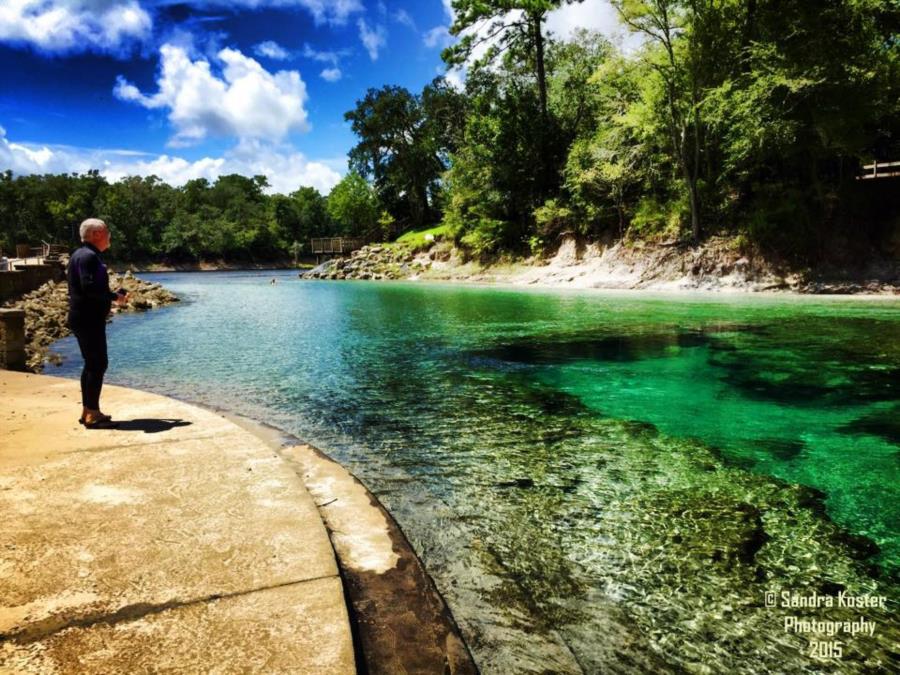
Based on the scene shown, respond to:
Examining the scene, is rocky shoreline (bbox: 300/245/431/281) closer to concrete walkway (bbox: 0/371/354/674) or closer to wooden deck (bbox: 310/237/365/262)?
wooden deck (bbox: 310/237/365/262)

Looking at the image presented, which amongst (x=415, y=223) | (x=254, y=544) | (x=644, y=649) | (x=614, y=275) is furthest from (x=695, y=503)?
(x=415, y=223)

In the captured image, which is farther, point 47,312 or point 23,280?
point 23,280

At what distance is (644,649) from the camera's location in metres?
2.49

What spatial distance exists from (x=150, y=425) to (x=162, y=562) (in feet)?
9.35

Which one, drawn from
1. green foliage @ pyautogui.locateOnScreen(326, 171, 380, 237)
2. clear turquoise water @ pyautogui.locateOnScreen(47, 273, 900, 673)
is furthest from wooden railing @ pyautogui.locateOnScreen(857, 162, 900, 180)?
green foliage @ pyautogui.locateOnScreen(326, 171, 380, 237)

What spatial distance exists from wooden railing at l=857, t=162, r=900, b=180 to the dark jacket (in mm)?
28788

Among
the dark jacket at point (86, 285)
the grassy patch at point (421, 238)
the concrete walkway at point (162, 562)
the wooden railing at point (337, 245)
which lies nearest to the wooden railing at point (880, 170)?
the grassy patch at point (421, 238)

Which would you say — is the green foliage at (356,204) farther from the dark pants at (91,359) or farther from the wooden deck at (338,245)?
the dark pants at (91,359)

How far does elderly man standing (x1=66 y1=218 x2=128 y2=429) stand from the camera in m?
4.93

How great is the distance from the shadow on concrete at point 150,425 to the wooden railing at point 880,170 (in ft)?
93.7

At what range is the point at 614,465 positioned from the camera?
4762mm

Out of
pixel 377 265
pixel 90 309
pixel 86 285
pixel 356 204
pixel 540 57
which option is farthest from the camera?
pixel 356 204

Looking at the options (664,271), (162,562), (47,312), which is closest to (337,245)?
(664,271)

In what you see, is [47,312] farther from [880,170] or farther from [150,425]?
[880,170]
